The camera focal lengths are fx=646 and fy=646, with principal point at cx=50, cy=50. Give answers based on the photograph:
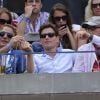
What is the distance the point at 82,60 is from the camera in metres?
7.96

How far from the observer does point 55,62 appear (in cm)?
801

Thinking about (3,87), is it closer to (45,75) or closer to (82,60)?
(45,75)

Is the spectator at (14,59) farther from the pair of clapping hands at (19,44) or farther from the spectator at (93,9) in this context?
the spectator at (93,9)

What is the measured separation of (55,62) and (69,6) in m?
2.32

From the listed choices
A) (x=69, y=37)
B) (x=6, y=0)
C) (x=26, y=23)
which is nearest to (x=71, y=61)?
(x=69, y=37)

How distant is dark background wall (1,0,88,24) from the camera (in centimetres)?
998

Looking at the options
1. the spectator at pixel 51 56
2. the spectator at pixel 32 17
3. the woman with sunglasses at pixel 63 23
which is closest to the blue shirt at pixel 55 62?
the spectator at pixel 51 56

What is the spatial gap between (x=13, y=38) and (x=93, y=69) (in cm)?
105

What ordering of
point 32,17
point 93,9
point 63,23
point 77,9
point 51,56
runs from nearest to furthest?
point 51,56
point 63,23
point 93,9
point 32,17
point 77,9

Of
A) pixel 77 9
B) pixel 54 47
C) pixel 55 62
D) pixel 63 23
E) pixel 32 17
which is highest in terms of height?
pixel 77 9

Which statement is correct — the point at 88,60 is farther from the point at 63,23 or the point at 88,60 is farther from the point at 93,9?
the point at 93,9

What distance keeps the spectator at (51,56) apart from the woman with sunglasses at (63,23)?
478mm

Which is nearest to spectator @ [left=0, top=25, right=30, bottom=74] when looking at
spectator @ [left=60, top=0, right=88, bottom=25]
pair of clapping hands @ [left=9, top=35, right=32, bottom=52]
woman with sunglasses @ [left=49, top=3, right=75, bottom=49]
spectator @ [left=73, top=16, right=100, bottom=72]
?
pair of clapping hands @ [left=9, top=35, right=32, bottom=52]

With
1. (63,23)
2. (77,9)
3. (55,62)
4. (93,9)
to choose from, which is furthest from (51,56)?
(77,9)
